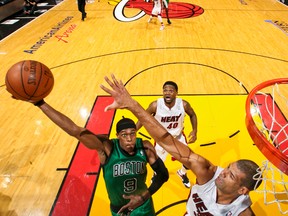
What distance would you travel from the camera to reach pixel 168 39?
32.2 feet

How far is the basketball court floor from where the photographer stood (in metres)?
4.26

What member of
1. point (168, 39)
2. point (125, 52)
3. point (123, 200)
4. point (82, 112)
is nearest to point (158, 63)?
point (125, 52)

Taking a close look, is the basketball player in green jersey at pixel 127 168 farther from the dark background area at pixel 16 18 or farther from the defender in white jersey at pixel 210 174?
the dark background area at pixel 16 18

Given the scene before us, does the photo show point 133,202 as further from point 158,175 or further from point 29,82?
point 29,82

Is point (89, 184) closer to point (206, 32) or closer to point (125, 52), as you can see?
point (125, 52)

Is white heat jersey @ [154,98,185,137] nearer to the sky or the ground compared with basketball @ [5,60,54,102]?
nearer to the ground

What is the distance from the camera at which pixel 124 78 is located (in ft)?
24.1

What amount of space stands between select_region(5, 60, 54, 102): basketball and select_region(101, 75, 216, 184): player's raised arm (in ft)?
3.58

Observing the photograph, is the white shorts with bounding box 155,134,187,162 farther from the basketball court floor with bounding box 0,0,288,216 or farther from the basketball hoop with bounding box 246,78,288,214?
the basketball hoop with bounding box 246,78,288,214

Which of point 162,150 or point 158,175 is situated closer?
point 158,175

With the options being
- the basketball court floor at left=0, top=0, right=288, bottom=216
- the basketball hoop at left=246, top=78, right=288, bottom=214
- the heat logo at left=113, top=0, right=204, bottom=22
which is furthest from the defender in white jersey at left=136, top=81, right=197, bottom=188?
the heat logo at left=113, top=0, right=204, bottom=22

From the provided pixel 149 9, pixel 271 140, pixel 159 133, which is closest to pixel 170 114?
pixel 271 140

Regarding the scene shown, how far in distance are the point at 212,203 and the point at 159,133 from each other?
869 mm

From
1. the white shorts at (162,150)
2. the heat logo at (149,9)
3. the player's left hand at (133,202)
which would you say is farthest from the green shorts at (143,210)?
the heat logo at (149,9)
